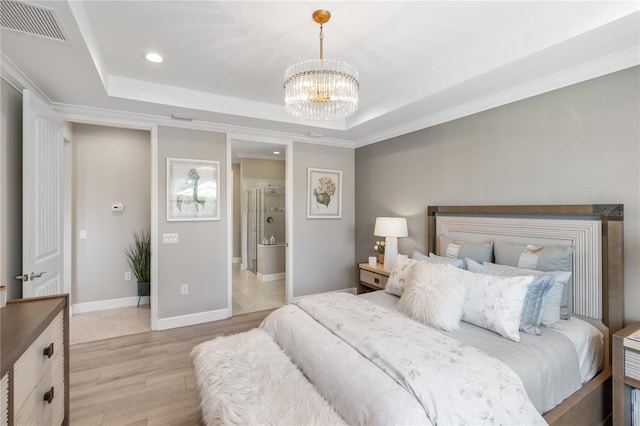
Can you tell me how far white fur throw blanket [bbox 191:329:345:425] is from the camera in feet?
4.38

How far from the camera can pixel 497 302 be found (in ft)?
6.36

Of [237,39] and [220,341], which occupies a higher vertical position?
[237,39]

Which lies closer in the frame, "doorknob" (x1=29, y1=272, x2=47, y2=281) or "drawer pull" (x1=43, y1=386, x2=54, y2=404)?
"drawer pull" (x1=43, y1=386, x2=54, y2=404)

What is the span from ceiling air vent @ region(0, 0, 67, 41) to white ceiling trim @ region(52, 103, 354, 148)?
60.9 inches

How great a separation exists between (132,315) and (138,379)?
1740 mm

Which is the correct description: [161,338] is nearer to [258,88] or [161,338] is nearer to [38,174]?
[38,174]

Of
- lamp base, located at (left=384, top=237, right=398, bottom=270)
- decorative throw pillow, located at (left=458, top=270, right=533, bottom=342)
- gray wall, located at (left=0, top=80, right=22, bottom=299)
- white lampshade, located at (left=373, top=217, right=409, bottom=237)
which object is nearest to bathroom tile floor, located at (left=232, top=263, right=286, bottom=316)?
lamp base, located at (left=384, top=237, right=398, bottom=270)

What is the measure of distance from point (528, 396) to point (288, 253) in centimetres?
322

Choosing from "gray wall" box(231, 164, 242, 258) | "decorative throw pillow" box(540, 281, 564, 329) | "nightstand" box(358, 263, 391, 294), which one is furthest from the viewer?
"gray wall" box(231, 164, 242, 258)

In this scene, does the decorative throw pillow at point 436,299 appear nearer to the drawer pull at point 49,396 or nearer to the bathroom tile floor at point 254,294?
the drawer pull at point 49,396

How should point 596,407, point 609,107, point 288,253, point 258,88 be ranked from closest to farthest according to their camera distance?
1. point 596,407
2. point 609,107
3. point 258,88
4. point 288,253

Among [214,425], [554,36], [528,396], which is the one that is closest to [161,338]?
[214,425]

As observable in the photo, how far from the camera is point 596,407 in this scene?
1823mm

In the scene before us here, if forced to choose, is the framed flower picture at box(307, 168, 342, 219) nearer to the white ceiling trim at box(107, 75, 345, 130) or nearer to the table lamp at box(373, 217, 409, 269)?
the white ceiling trim at box(107, 75, 345, 130)
